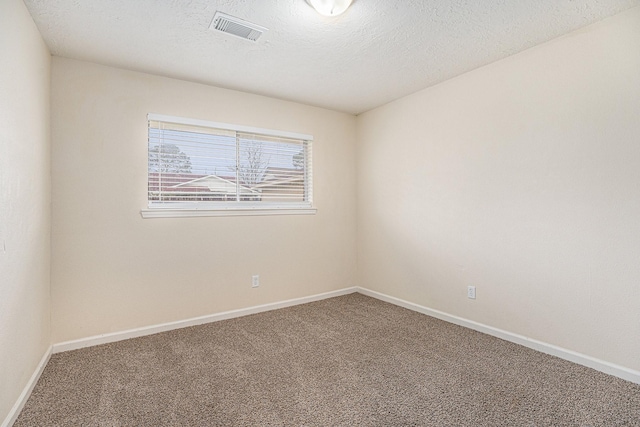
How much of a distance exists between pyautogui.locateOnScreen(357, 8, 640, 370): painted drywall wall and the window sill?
3.97 feet

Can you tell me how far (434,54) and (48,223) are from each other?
3347mm

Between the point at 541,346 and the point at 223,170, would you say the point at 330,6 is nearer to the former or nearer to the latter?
the point at 223,170

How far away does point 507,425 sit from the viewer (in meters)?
1.69

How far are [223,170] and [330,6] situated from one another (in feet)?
6.48

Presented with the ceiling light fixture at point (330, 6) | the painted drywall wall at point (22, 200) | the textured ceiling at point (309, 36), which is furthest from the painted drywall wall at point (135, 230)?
the ceiling light fixture at point (330, 6)

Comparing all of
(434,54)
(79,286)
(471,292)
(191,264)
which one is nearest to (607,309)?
(471,292)

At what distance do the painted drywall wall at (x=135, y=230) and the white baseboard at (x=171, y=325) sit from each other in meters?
0.05

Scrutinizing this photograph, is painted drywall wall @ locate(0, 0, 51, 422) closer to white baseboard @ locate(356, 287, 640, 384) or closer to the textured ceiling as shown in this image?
the textured ceiling

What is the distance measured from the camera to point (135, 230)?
295 cm

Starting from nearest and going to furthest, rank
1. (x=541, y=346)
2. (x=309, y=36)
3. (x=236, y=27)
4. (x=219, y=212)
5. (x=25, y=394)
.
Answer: (x=25, y=394), (x=236, y=27), (x=309, y=36), (x=541, y=346), (x=219, y=212)

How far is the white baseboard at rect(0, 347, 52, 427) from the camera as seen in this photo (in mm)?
1709

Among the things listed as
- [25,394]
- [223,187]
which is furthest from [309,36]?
[25,394]

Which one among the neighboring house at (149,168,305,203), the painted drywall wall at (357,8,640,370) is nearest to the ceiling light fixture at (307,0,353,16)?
the painted drywall wall at (357,8,640,370)

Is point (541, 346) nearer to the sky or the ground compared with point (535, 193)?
nearer to the ground
